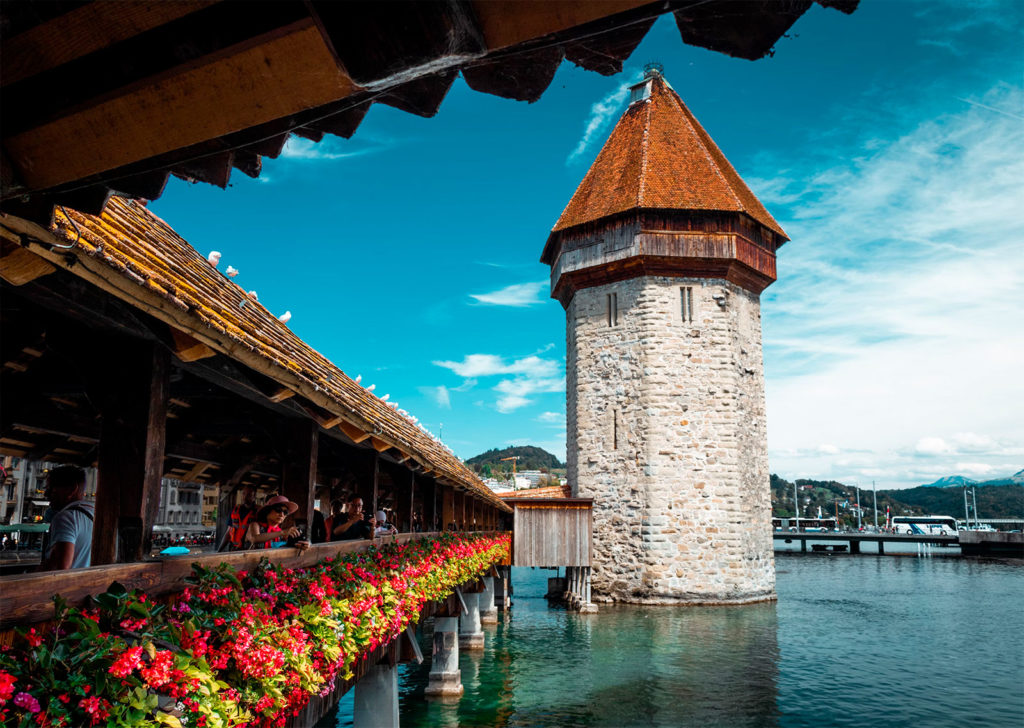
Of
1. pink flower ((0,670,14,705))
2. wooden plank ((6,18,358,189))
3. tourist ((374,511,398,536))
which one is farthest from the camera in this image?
tourist ((374,511,398,536))

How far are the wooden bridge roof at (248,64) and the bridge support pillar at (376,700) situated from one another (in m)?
7.57

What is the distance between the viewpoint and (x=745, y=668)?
15867mm

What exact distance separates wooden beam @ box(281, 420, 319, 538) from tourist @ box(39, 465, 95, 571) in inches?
74.0

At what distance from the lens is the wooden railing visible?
275cm

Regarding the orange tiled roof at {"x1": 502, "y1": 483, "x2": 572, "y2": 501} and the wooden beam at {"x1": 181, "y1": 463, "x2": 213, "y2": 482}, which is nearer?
the wooden beam at {"x1": 181, "y1": 463, "x2": 213, "y2": 482}

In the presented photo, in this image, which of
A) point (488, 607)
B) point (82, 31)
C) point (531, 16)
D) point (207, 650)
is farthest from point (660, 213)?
point (82, 31)

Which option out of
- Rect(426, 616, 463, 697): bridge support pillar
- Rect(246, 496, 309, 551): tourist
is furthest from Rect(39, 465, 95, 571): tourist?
Rect(426, 616, 463, 697): bridge support pillar

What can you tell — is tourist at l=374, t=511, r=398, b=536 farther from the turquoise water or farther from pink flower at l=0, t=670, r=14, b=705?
pink flower at l=0, t=670, r=14, b=705

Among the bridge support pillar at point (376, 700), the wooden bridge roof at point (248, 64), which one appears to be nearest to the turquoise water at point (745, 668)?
the bridge support pillar at point (376, 700)

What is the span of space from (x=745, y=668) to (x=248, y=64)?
16525 mm

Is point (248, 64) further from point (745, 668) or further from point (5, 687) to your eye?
point (745, 668)

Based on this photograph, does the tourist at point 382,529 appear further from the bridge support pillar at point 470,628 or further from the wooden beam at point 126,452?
the bridge support pillar at point 470,628

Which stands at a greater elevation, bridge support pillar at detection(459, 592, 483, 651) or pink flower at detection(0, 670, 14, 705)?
pink flower at detection(0, 670, 14, 705)

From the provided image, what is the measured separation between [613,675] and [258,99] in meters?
15.0
